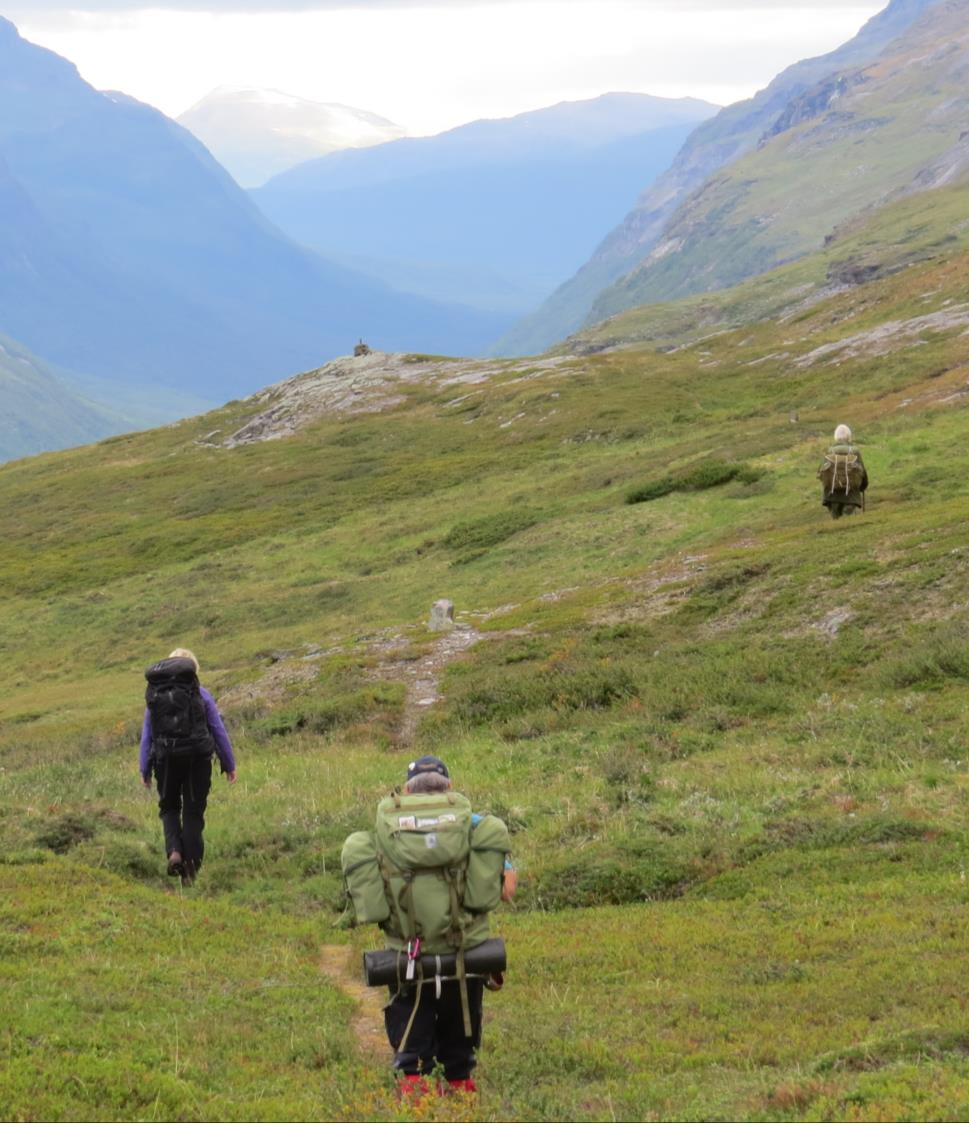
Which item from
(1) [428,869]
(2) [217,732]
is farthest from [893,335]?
(1) [428,869]

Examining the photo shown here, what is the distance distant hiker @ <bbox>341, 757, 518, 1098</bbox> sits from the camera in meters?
8.79

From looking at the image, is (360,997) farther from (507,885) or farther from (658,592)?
(658,592)

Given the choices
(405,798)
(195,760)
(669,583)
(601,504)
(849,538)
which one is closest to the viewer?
(405,798)

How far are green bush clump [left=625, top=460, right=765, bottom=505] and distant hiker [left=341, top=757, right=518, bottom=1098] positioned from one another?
37.0 m

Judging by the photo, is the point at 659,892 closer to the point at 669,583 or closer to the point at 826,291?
the point at 669,583

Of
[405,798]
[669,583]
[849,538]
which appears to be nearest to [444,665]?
[669,583]

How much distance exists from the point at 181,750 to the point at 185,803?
0.93 metres

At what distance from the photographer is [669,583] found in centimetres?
3170

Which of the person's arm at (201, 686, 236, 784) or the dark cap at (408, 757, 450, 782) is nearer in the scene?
the dark cap at (408, 757, 450, 782)

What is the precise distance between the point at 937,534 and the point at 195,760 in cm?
1846

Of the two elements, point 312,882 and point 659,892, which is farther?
point 312,882

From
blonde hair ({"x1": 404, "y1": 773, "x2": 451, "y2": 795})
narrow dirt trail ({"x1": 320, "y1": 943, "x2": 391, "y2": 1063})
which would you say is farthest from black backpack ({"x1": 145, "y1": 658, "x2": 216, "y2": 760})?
blonde hair ({"x1": 404, "y1": 773, "x2": 451, "y2": 795})

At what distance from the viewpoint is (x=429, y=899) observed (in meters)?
8.86

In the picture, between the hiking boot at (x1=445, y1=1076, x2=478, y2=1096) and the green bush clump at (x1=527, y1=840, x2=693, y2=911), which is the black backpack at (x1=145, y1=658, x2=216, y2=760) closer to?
the green bush clump at (x1=527, y1=840, x2=693, y2=911)
